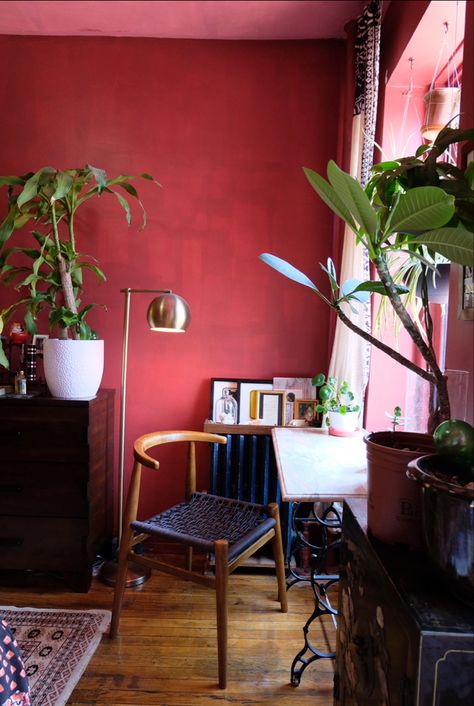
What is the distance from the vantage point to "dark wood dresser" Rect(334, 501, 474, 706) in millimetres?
720

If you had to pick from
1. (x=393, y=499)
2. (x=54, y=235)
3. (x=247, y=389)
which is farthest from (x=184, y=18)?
(x=393, y=499)

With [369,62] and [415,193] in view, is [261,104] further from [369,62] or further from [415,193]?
[415,193]

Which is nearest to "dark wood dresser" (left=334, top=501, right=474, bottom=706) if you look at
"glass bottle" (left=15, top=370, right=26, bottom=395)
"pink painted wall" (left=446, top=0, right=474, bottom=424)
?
"pink painted wall" (left=446, top=0, right=474, bottom=424)

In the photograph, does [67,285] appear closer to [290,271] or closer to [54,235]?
[54,235]

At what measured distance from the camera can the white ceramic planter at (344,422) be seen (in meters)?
2.11

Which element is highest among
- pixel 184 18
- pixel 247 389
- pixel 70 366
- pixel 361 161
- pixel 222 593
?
pixel 184 18

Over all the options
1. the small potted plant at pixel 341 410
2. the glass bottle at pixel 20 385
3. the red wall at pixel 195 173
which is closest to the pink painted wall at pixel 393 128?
the small potted plant at pixel 341 410

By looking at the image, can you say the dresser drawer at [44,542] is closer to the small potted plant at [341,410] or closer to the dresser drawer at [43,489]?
the dresser drawer at [43,489]

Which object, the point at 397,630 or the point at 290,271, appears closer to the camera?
the point at 397,630

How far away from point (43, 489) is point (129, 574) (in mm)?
607

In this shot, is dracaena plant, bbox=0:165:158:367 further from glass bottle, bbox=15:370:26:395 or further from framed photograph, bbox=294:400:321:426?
framed photograph, bbox=294:400:321:426

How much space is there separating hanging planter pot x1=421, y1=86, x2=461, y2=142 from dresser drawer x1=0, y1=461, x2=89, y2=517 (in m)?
2.11

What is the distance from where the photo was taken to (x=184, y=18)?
97.5 inches

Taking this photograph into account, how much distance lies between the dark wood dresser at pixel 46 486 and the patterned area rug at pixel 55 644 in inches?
8.9
